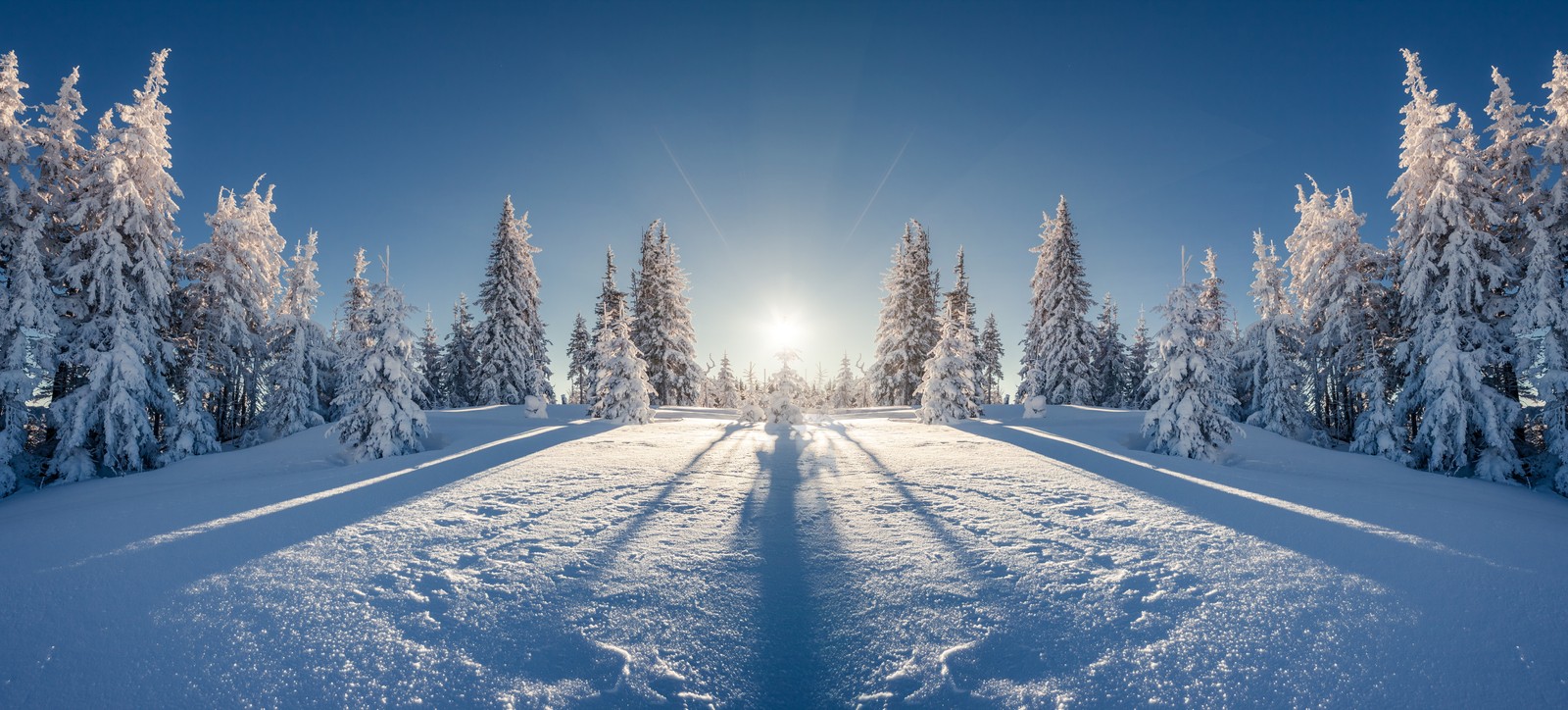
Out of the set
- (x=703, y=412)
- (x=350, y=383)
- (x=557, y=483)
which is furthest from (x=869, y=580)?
(x=703, y=412)

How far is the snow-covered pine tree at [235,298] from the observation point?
52.1 feet

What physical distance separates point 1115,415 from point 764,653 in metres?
18.8

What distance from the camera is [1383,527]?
5074 mm

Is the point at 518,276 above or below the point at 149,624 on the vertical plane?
above

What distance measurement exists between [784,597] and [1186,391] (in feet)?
41.9

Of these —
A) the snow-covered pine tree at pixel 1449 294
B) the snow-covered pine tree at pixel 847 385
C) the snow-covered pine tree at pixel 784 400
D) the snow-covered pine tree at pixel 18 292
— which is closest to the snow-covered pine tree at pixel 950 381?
the snow-covered pine tree at pixel 784 400

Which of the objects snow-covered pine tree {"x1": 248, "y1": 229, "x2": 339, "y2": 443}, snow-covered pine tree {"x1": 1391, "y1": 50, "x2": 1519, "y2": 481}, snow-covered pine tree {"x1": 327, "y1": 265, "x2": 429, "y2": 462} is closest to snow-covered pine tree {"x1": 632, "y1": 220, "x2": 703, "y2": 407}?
snow-covered pine tree {"x1": 248, "y1": 229, "x2": 339, "y2": 443}

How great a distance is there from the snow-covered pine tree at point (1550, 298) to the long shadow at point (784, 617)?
15.3 metres

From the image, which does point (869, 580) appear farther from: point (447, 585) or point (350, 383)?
point (350, 383)

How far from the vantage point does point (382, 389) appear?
12016 mm

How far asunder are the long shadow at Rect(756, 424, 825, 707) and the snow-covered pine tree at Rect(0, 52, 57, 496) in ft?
50.1

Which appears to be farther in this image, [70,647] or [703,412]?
[703,412]

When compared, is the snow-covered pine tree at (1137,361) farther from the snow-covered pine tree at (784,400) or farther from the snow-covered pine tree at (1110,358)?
the snow-covered pine tree at (784,400)

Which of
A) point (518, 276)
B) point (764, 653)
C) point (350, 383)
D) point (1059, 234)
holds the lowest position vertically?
point (764, 653)
